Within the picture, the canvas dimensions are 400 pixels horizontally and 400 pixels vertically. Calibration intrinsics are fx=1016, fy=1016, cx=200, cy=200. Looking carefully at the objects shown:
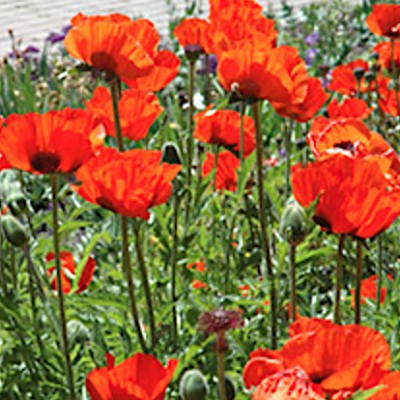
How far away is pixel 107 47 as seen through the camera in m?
1.46

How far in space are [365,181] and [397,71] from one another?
4.67ft

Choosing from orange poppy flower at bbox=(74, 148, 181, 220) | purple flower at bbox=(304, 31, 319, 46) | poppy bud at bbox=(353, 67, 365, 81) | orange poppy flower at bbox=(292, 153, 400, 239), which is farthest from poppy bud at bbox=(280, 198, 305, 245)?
purple flower at bbox=(304, 31, 319, 46)

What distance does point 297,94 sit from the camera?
1.53 m

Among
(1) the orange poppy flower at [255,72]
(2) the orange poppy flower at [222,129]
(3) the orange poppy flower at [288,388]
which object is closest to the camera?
(3) the orange poppy flower at [288,388]

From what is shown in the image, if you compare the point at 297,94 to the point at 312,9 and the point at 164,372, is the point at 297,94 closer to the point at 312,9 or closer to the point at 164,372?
the point at 164,372

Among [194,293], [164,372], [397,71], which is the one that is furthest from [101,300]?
[397,71]

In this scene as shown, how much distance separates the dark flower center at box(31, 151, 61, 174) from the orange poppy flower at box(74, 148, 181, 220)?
52 millimetres

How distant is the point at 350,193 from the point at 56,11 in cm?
633

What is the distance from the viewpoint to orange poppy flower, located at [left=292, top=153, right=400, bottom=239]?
43.6 inches

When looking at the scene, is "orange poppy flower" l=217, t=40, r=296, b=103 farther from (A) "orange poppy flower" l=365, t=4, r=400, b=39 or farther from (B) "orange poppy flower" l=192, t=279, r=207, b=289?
(A) "orange poppy flower" l=365, t=4, r=400, b=39

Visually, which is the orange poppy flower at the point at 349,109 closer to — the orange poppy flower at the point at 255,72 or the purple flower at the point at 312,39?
the orange poppy flower at the point at 255,72

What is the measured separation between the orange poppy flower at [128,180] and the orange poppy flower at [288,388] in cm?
42

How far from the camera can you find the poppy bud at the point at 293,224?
114cm

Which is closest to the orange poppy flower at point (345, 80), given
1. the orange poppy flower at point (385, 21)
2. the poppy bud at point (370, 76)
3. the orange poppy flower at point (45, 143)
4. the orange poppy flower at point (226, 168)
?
the poppy bud at point (370, 76)
